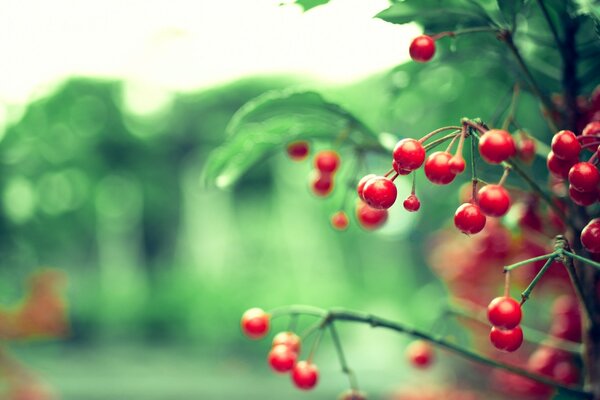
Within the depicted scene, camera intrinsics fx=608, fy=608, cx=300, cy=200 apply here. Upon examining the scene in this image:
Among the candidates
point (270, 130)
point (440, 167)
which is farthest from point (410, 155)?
point (270, 130)

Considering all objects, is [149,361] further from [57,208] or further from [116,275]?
[116,275]

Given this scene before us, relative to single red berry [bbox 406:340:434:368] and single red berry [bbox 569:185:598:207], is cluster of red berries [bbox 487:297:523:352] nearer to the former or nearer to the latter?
single red berry [bbox 569:185:598:207]

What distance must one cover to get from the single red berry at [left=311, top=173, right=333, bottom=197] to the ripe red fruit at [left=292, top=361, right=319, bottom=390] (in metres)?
0.31

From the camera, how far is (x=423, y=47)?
2.71 ft

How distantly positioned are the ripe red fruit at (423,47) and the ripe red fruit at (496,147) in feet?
0.68

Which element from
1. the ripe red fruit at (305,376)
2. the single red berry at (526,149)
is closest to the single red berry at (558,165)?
the single red berry at (526,149)

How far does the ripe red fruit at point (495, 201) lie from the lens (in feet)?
2.22

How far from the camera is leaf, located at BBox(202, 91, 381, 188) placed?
0.95 metres

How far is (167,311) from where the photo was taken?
9258 millimetres

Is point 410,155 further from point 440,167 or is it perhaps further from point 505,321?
point 505,321

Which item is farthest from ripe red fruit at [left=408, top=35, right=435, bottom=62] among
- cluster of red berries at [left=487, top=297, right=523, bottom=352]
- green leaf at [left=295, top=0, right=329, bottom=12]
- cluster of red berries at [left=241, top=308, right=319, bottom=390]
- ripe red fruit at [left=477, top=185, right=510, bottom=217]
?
cluster of red berries at [left=241, top=308, right=319, bottom=390]

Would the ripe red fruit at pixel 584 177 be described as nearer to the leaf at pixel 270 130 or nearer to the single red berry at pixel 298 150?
the leaf at pixel 270 130

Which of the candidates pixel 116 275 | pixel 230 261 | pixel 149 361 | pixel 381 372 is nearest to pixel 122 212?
pixel 116 275

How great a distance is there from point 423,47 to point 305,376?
0.52 meters
